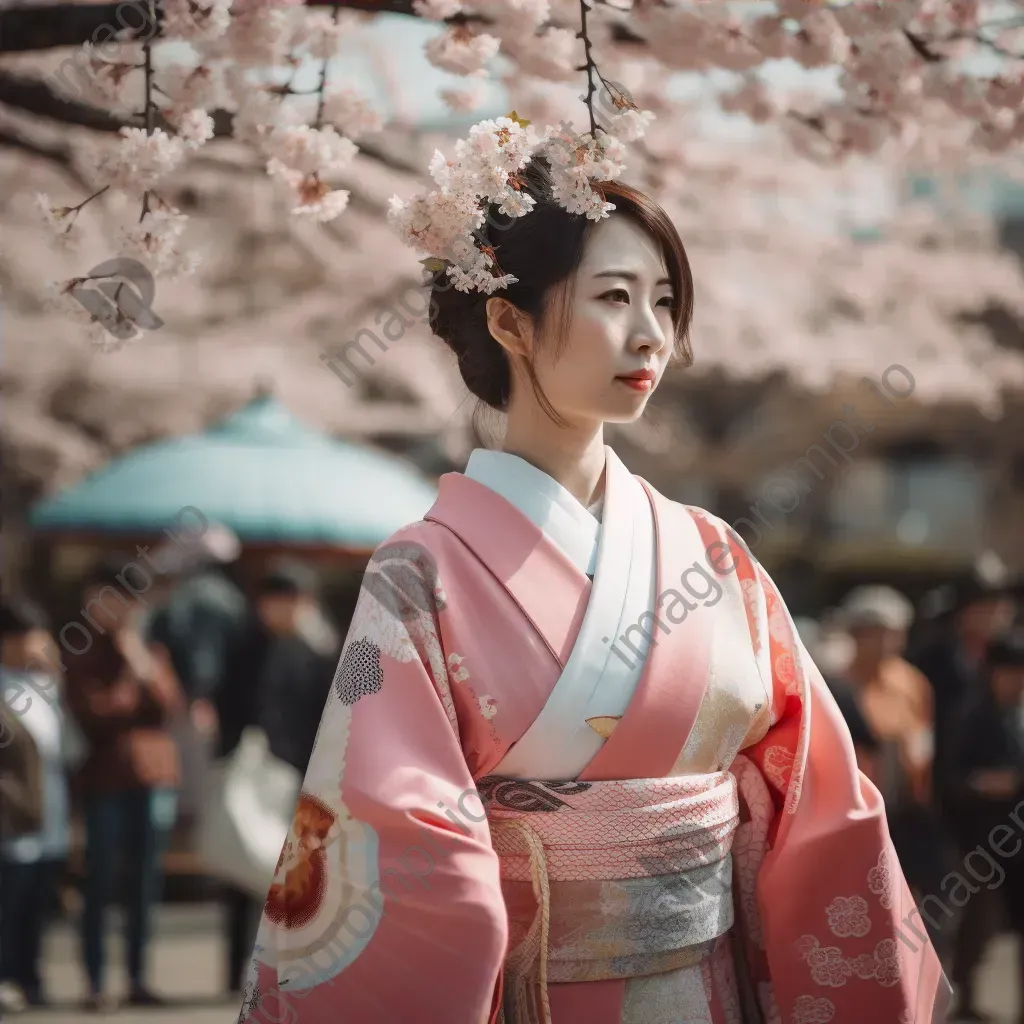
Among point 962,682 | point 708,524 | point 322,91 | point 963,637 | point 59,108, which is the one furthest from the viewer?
point 963,637

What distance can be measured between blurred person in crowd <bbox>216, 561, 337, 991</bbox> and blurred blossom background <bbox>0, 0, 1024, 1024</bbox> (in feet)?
0.07

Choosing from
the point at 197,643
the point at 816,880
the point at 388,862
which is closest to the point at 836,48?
the point at 816,880

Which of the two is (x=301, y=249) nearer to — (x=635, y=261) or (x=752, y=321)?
(x=752, y=321)

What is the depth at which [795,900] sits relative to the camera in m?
2.50

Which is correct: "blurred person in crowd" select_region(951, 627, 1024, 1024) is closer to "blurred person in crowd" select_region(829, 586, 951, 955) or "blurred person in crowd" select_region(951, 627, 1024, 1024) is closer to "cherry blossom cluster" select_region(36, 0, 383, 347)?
"blurred person in crowd" select_region(829, 586, 951, 955)

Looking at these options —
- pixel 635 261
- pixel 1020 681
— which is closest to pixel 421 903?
pixel 635 261

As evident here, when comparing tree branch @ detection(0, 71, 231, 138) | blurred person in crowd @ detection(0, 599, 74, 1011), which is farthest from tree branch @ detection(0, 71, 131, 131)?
blurred person in crowd @ detection(0, 599, 74, 1011)

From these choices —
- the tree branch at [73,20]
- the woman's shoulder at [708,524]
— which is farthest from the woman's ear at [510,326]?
the tree branch at [73,20]

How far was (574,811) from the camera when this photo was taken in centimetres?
232

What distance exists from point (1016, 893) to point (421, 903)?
418cm

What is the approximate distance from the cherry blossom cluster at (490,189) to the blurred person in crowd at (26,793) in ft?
12.6

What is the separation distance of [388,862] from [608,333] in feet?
3.04

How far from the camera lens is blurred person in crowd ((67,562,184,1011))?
6090 mm

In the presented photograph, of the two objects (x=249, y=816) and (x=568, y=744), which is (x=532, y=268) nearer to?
(x=568, y=744)
